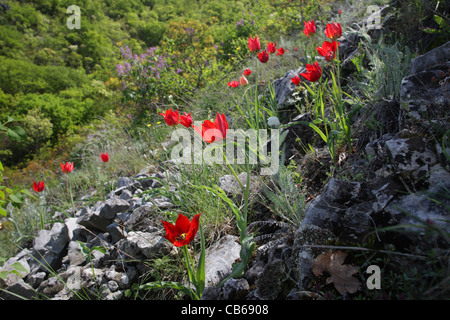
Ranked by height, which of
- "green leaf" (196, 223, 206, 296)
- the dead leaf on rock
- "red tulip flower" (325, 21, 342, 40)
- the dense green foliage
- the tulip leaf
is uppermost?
the dense green foliage

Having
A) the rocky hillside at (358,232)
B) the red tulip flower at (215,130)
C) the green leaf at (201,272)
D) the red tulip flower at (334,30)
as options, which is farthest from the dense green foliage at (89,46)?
the green leaf at (201,272)

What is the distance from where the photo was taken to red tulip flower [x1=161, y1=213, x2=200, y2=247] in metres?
1.07

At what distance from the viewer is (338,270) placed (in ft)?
2.93

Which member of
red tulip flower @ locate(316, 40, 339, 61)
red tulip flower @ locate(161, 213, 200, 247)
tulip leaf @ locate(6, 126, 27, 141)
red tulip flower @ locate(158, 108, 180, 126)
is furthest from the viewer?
red tulip flower @ locate(316, 40, 339, 61)

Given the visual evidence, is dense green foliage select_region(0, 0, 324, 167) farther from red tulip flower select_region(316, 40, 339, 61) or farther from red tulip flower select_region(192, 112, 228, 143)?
red tulip flower select_region(192, 112, 228, 143)

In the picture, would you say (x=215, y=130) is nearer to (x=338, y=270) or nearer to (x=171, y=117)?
(x=171, y=117)

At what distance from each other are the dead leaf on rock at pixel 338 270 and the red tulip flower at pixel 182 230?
1.57 ft

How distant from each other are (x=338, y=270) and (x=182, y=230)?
1.99 feet

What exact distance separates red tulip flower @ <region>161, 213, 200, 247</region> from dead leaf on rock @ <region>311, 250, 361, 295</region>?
48 cm

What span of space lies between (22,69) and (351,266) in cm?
1774

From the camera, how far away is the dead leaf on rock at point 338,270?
837mm

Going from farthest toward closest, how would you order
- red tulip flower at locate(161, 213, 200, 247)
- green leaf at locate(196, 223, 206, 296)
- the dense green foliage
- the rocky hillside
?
the dense green foliage, green leaf at locate(196, 223, 206, 296), red tulip flower at locate(161, 213, 200, 247), the rocky hillside

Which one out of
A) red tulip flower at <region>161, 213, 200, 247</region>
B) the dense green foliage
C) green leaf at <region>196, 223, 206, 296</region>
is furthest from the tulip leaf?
the dense green foliage
